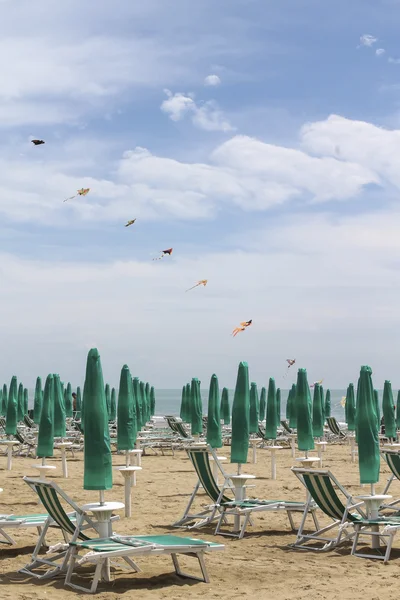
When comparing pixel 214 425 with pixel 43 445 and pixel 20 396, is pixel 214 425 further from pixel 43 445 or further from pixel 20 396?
pixel 20 396

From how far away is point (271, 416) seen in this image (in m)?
15.6

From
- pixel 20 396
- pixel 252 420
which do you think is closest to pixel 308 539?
pixel 252 420

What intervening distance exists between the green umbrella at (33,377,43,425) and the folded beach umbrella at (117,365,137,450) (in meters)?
7.77

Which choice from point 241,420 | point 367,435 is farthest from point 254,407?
point 367,435

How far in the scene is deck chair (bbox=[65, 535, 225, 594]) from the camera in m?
6.25

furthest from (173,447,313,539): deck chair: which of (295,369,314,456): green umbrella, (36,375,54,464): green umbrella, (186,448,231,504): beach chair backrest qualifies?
(36,375,54,464): green umbrella

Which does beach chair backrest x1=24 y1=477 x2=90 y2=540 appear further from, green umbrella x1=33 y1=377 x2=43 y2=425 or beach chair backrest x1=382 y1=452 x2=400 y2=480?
green umbrella x1=33 y1=377 x2=43 y2=425

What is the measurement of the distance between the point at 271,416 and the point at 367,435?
729 centimetres

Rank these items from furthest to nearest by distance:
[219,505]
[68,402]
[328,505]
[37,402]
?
[68,402] → [37,402] → [219,505] → [328,505]

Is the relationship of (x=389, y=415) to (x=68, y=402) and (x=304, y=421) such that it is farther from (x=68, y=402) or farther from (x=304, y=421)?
(x=68, y=402)

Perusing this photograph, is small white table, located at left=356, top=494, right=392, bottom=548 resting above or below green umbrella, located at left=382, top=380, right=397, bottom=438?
below

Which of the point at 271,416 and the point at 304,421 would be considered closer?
the point at 304,421

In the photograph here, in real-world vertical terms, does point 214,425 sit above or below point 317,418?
below

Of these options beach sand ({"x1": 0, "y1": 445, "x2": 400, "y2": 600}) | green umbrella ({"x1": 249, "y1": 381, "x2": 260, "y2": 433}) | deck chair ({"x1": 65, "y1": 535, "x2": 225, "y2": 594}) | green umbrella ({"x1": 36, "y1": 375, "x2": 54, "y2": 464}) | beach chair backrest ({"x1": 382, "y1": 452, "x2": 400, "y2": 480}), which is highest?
green umbrella ({"x1": 249, "y1": 381, "x2": 260, "y2": 433})
